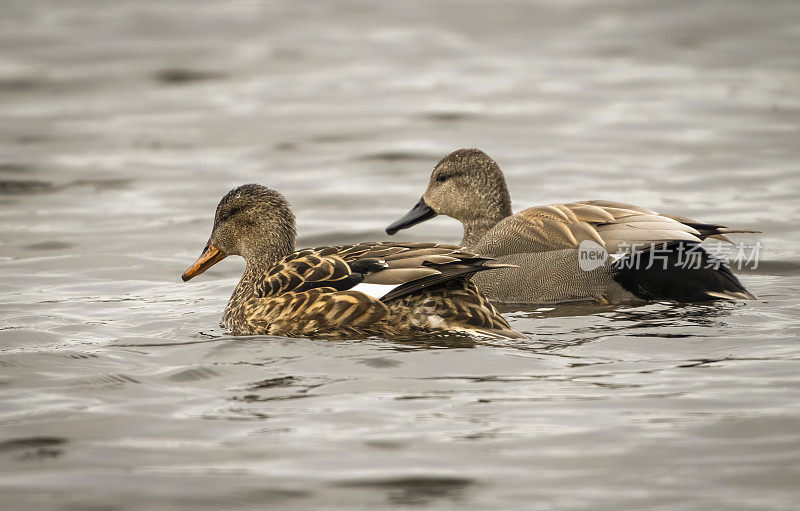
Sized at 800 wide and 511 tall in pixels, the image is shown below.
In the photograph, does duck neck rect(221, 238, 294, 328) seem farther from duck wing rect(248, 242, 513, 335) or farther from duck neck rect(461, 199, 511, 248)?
duck neck rect(461, 199, 511, 248)

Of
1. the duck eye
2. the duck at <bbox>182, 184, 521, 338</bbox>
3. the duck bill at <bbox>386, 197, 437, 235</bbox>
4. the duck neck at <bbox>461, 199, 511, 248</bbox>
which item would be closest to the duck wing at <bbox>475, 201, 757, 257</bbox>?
the duck neck at <bbox>461, 199, 511, 248</bbox>

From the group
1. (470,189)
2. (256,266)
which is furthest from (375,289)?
(470,189)

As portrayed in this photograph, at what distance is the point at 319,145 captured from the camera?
591 inches

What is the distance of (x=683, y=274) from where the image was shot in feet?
27.1

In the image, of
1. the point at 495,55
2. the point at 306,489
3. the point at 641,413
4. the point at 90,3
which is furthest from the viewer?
the point at 90,3

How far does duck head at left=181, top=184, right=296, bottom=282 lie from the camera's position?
8.26m

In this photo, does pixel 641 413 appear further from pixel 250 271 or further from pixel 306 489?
pixel 250 271

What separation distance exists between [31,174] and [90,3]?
7389 millimetres

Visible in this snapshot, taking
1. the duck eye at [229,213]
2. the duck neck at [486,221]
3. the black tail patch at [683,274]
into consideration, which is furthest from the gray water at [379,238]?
the duck neck at [486,221]

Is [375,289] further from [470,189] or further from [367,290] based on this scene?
[470,189]

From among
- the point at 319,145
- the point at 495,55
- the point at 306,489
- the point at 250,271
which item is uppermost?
the point at 495,55

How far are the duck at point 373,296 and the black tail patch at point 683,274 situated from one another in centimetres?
137

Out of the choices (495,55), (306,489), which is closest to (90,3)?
(495,55)

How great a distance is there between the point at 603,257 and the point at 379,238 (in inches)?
133
